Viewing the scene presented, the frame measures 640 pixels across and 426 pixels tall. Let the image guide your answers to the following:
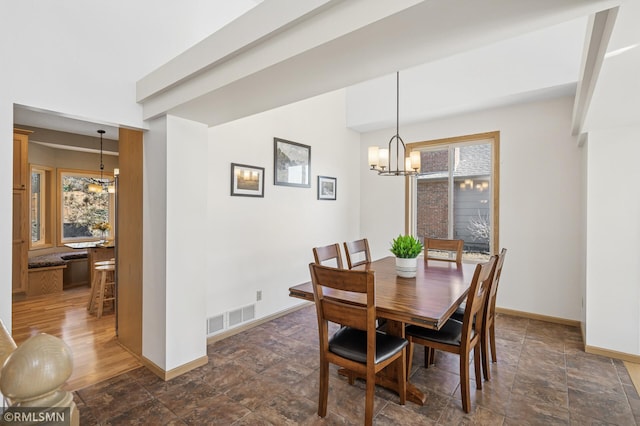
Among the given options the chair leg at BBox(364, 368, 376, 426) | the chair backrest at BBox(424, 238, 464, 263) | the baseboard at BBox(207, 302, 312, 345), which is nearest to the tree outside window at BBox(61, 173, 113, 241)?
the baseboard at BBox(207, 302, 312, 345)

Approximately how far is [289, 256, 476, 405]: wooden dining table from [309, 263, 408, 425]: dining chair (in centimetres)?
13

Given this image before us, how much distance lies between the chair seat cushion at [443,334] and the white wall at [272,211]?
6.52 feet

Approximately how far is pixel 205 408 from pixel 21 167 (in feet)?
14.6

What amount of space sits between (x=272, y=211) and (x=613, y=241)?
3506 mm

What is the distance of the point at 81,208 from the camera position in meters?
6.35

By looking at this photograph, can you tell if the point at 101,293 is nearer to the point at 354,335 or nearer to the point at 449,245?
the point at 354,335

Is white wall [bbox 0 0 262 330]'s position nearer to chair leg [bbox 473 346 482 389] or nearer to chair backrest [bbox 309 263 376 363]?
chair backrest [bbox 309 263 376 363]

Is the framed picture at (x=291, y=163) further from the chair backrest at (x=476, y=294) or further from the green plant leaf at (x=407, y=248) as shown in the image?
the chair backrest at (x=476, y=294)

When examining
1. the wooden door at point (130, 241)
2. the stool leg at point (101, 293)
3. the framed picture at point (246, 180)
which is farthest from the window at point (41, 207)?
the framed picture at point (246, 180)

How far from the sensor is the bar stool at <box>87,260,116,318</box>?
3.93 metres

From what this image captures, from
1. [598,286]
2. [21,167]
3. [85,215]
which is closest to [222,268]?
[21,167]

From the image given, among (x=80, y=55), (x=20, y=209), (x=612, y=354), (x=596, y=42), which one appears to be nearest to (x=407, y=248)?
(x=596, y=42)

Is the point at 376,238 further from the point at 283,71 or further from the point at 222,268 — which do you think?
the point at 283,71

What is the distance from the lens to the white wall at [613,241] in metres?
2.81
